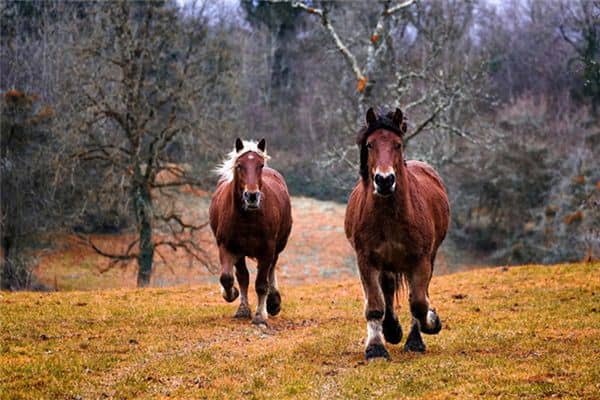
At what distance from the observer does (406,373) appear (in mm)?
8250

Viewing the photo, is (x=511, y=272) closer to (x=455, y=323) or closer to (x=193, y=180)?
(x=455, y=323)

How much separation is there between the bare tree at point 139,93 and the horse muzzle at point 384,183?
58.2 ft

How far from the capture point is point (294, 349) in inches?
399

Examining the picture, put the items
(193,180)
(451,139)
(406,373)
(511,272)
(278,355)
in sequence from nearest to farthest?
(406,373)
(278,355)
(511,272)
(193,180)
(451,139)

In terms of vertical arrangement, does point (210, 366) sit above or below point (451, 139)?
below

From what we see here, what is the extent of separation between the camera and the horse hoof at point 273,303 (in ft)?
44.3

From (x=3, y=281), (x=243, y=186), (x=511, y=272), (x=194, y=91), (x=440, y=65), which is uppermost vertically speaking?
(x=440, y=65)

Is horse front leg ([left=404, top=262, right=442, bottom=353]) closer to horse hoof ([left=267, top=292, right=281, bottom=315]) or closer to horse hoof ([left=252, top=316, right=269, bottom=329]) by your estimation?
horse hoof ([left=252, top=316, right=269, bottom=329])

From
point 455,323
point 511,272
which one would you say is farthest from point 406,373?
point 511,272

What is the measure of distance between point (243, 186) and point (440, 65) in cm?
3279

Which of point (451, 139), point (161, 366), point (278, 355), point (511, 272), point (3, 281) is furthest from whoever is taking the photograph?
point (451, 139)

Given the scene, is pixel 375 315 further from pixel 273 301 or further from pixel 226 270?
pixel 273 301

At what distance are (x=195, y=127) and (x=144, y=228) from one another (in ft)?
13.6

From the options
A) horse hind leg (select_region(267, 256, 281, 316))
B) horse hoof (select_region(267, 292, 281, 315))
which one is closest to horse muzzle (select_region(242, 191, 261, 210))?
horse hind leg (select_region(267, 256, 281, 316))
